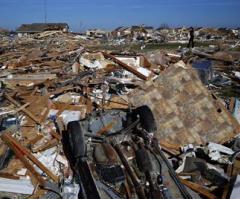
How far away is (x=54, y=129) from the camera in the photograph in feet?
25.0

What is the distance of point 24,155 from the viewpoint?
638 cm

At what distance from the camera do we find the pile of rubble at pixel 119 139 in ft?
17.6

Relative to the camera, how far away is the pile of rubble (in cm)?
536

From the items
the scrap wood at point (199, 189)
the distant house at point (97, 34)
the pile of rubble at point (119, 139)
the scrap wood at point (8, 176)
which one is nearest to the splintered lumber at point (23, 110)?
the pile of rubble at point (119, 139)

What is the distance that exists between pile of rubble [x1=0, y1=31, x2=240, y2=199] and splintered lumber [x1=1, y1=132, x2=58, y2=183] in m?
0.02

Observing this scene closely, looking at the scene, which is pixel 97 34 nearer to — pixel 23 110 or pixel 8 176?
pixel 23 110

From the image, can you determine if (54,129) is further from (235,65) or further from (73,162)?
(235,65)

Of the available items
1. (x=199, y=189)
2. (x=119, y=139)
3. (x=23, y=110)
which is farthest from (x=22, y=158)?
(x=199, y=189)

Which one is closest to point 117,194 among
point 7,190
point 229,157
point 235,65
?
point 7,190

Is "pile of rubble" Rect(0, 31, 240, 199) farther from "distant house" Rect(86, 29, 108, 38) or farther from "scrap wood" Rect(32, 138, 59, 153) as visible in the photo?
"distant house" Rect(86, 29, 108, 38)

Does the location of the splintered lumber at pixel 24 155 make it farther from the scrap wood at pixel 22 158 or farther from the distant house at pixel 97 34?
the distant house at pixel 97 34

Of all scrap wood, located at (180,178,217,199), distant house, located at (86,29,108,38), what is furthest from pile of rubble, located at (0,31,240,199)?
distant house, located at (86,29,108,38)

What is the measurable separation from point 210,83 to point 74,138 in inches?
291

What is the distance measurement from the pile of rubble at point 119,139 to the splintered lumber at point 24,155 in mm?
17
